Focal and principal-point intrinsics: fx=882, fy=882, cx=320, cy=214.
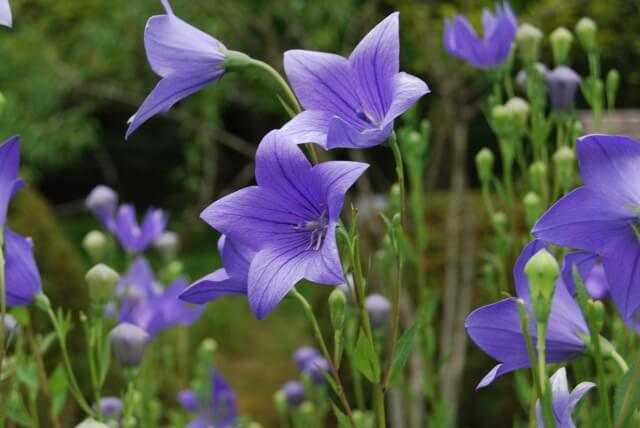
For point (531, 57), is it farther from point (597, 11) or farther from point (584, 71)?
point (584, 71)

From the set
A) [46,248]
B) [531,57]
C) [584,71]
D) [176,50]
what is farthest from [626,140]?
[584,71]

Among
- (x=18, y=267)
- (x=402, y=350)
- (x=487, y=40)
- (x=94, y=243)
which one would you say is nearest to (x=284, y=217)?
(x=402, y=350)

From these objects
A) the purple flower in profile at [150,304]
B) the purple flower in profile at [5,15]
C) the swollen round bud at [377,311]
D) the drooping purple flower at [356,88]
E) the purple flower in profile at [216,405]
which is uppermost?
the purple flower in profile at [5,15]

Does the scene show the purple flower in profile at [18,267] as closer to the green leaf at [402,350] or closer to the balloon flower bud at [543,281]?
the green leaf at [402,350]

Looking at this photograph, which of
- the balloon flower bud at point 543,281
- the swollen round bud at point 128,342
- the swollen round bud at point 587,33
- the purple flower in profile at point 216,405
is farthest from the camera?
the purple flower in profile at point 216,405

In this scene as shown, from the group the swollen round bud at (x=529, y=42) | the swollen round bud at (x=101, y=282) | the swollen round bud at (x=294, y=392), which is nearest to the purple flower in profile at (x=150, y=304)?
the swollen round bud at (x=101, y=282)
